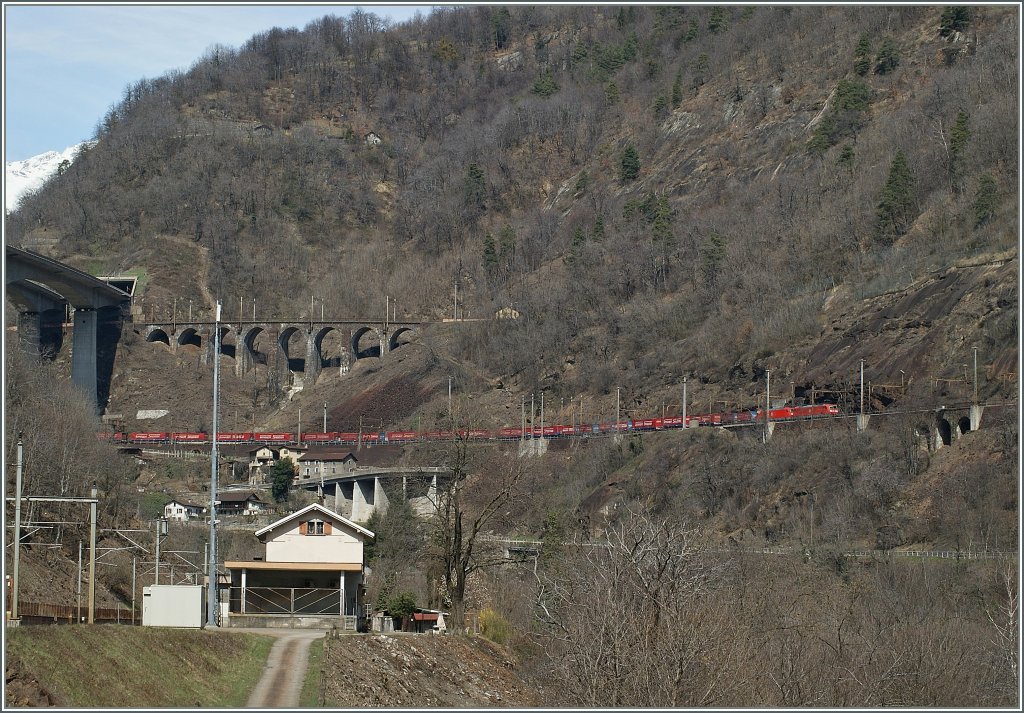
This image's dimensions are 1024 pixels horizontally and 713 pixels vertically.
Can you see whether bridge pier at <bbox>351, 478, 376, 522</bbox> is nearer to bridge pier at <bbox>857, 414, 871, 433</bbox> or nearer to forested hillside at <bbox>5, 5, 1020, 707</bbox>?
forested hillside at <bbox>5, 5, 1020, 707</bbox>

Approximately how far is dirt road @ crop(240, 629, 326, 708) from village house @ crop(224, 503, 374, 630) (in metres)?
4.97

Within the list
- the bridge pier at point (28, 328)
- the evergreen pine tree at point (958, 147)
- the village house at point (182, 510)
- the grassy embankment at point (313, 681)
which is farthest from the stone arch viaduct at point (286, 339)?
the grassy embankment at point (313, 681)

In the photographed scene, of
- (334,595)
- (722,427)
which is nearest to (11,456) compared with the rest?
(334,595)

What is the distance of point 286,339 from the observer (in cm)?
17800

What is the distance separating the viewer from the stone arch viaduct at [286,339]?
174 meters

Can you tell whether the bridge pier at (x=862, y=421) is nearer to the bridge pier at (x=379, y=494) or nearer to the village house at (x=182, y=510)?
the bridge pier at (x=379, y=494)

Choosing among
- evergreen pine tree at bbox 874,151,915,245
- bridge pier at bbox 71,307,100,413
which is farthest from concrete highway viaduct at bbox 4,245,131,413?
evergreen pine tree at bbox 874,151,915,245

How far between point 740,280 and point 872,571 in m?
74.9

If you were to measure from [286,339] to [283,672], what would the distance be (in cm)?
14438

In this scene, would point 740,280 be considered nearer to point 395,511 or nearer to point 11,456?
point 395,511

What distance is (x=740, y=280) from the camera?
5822 inches

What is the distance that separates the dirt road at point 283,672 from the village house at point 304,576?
4.97m

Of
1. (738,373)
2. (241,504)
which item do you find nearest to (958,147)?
(738,373)

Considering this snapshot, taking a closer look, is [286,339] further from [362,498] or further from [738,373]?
[738,373]
